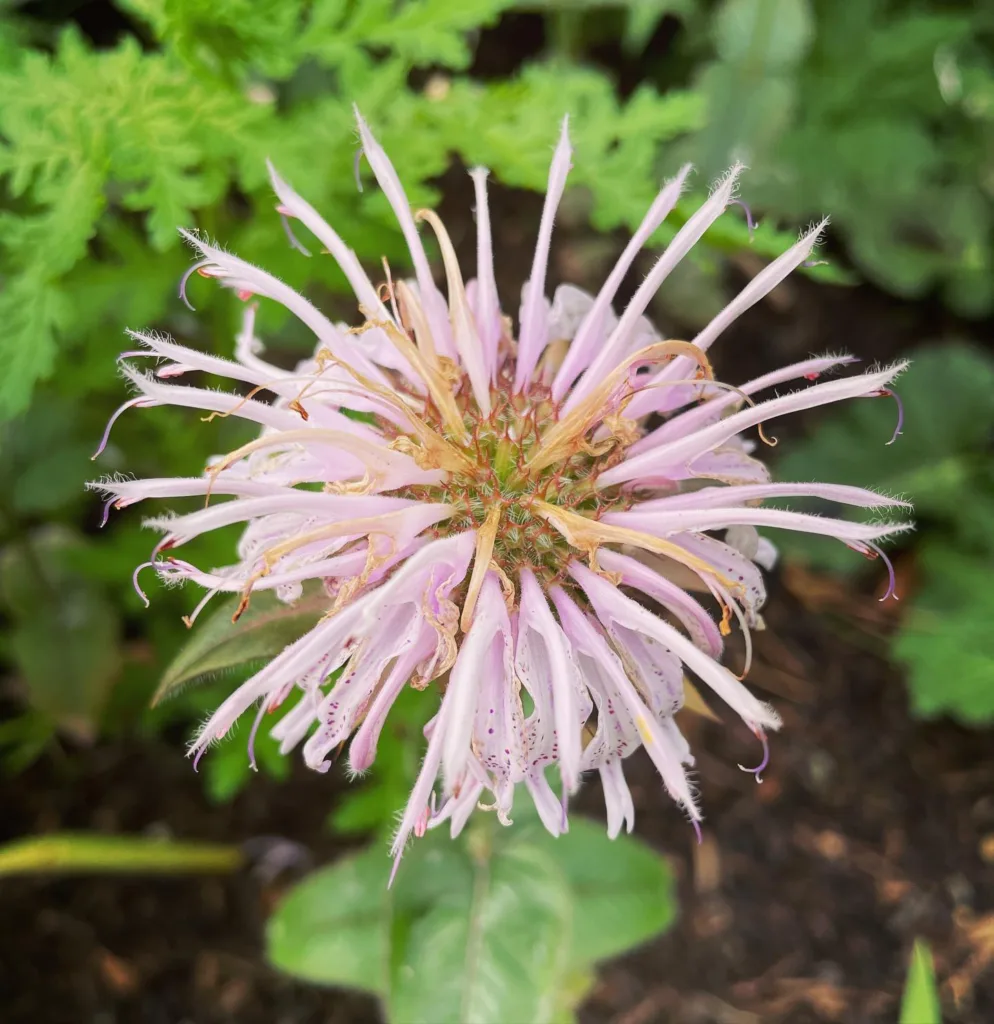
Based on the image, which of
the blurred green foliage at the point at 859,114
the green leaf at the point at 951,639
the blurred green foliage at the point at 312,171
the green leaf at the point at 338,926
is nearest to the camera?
the blurred green foliage at the point at 312,171

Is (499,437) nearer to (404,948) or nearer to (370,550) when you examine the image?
→ (370,550)

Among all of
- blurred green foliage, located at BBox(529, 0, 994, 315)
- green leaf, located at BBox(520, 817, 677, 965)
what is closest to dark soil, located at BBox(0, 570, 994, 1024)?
green leaf, located at BBox(520, 817, 677, 965)

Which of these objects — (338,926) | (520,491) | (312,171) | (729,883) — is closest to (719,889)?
(729,883)

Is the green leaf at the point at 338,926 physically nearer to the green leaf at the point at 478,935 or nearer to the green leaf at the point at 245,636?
the green leaf at the point at 478,935

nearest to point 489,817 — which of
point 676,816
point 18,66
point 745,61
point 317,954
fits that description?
point 317,954

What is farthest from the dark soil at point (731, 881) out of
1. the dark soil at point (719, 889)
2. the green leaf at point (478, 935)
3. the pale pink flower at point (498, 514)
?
the pale pink flower at point (498, 514)
